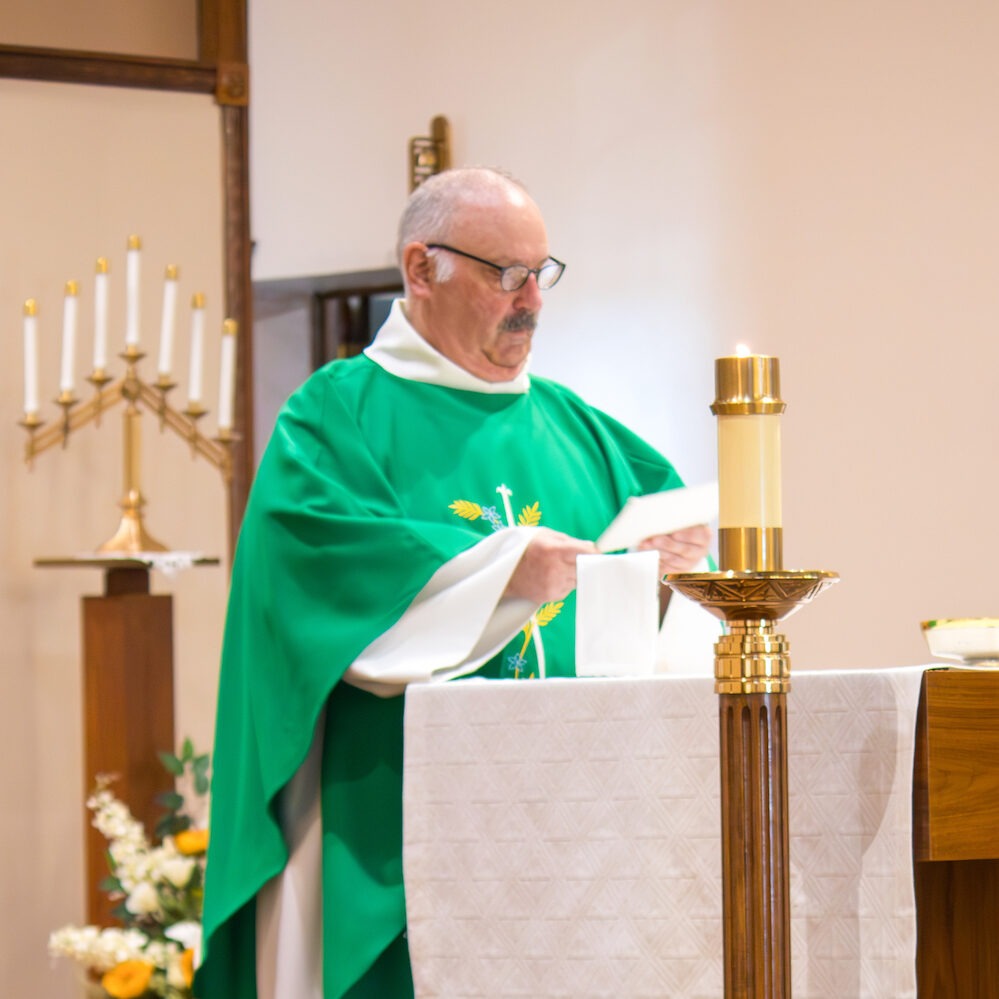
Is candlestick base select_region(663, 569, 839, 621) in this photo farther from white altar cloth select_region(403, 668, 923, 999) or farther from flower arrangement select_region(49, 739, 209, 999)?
flower arrangement select_region(49, 739, 209, 999)

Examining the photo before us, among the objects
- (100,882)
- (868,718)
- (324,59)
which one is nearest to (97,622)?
(100,882)

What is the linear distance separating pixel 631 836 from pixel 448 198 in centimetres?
130

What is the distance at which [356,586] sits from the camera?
212 cm

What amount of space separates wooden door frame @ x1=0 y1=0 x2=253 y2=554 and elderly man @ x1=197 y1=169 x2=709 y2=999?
2184 millimetres

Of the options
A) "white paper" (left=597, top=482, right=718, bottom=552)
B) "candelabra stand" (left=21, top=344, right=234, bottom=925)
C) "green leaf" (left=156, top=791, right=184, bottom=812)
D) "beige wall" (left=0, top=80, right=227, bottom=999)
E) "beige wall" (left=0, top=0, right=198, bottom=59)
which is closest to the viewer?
"white paper" (left=597, top=482, right=718, bottom=552)

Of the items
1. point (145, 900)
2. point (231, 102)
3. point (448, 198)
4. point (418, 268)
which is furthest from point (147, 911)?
point (231, 102)

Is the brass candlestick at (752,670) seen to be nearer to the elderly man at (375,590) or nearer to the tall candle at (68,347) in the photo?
the elderly man at (375,590)

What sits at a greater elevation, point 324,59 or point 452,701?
point 324,59

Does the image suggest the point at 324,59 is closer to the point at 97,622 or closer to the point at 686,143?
the point at 686,143

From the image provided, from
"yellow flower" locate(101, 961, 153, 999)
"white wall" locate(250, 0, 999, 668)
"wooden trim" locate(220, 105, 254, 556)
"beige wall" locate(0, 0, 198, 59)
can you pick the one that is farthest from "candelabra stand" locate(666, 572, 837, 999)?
"beige wall" locate(0, 0, 198, 59)

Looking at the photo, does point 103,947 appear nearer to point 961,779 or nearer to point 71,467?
point 71,467

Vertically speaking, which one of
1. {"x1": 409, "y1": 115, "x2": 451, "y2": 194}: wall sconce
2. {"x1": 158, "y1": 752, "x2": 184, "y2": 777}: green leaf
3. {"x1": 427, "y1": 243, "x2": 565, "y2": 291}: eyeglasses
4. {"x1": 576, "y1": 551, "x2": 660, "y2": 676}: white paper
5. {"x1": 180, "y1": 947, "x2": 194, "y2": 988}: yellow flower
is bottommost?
{"x1": 180, "y1": 947, "x2": 194, "y2": 988}: yellow flower

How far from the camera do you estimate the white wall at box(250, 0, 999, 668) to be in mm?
3412

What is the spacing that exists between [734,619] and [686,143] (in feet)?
9.82
